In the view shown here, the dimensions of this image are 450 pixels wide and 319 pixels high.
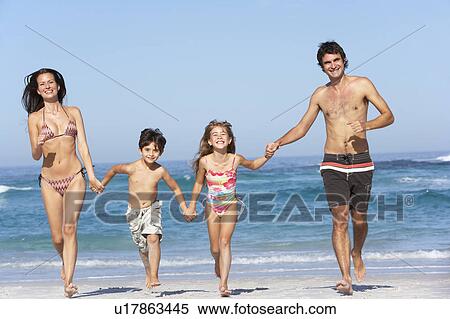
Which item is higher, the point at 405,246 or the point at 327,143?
the point at 327,143

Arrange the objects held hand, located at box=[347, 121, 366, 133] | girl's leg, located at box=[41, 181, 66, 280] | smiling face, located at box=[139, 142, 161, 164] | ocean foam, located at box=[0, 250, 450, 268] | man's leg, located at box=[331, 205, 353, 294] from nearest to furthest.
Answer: held hand, located at box=[347, 121, 366, 133] < man's leg, located at box=[331, 205, 353, 294] < girl's leg, located at box=[41, 181, 66, 280] < smiling face, located at box=[139, 142, 161, 164] < ocean foam, located at box=[0, 250, 450, 268]

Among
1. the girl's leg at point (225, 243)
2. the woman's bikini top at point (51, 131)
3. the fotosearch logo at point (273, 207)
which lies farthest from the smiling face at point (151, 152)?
the fotosearch logo at point (273, 207)

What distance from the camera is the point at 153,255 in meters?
7.54

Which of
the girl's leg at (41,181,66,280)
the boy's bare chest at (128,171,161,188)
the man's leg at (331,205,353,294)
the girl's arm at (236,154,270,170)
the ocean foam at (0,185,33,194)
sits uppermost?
the girl's arm at (236,154,270,170)

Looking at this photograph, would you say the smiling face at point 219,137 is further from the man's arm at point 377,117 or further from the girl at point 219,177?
the man's arm at point 377,117

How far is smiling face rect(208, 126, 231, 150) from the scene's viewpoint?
289 inches

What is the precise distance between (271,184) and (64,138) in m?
16.4

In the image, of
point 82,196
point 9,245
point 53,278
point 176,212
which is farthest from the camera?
point 176,212

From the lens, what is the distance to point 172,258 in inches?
459

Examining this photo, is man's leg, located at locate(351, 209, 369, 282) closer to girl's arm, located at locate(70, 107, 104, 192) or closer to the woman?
girl's arm, located at locate(70, 107, 104, 192)

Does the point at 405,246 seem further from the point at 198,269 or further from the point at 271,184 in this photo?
the point at 271,184

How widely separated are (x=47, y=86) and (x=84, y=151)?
69cm

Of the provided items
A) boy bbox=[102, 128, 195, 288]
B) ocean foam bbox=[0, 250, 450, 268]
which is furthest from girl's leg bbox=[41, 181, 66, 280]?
ocean foam bbox=[0, 250, 450, 268]
